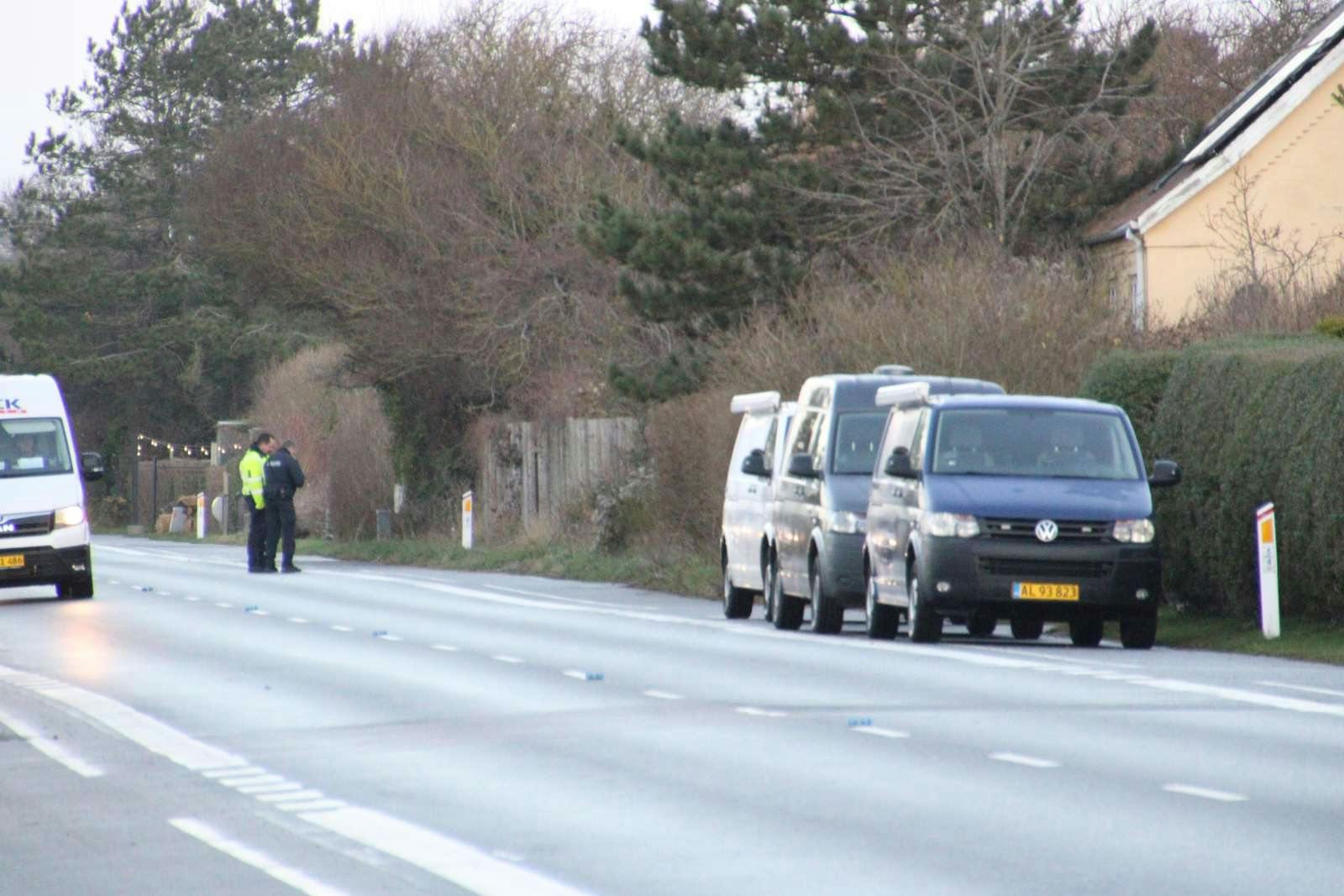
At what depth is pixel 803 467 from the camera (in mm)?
21250

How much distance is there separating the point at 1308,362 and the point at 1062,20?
1997 cm

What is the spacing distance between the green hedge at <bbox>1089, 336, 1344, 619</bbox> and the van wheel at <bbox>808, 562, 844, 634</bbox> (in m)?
2.87

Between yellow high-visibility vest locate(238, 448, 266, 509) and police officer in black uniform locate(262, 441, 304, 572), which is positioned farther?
yellow high-visibility vest locate(238, 448, 266, 509)

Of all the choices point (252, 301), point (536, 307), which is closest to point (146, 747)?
point (536, 307)

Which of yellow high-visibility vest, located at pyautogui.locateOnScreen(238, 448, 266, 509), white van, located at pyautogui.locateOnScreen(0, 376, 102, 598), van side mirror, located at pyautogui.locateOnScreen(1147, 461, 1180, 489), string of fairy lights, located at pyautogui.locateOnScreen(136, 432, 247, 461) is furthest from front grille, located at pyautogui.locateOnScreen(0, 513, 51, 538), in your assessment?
string of fairy lights, located at pyautogui.locateOnScreen(136, 432, 247, 461)

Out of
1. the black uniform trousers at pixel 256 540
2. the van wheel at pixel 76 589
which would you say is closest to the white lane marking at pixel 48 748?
the van wheel at pixel 76 589

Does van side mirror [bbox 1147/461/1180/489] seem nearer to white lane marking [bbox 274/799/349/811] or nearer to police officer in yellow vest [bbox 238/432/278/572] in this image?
white lane marking [bbox 274/799/349/811]

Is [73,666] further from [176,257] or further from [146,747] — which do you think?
[176,257]

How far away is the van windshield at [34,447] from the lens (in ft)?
91.0

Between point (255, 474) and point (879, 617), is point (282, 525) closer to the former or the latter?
point (255, 474)

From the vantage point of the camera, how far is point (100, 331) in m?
77.8

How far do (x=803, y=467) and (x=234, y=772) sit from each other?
1074 cm

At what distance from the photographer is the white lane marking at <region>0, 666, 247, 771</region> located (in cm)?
1155

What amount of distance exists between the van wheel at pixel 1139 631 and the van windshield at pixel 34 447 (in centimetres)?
1348
